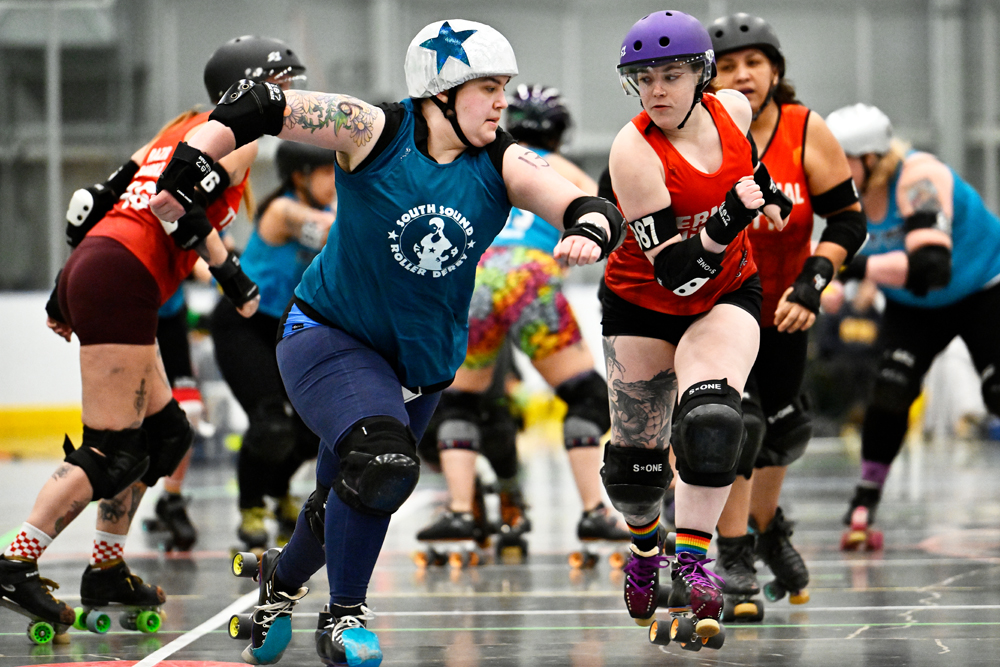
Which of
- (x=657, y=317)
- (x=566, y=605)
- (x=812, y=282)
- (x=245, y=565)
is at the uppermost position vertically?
(x=812, y=282)

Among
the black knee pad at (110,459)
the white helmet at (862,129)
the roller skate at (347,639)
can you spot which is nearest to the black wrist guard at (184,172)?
the roller skate at (347,639)

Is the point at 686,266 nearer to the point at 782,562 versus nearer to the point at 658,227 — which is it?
the point at 658,227

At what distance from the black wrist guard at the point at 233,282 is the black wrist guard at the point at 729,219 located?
1490 mm

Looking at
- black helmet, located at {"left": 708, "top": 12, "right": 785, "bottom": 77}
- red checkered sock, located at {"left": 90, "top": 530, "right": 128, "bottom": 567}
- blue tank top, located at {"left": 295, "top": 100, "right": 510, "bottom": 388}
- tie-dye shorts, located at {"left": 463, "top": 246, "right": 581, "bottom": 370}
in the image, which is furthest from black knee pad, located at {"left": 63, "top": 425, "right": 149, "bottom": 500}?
black helmet, located at {"left": 708, "top": 12, "right": 785, "bottom": 77}

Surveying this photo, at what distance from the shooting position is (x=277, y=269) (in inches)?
202

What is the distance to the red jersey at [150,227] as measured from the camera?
3.56m

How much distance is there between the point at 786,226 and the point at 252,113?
1.81 metres

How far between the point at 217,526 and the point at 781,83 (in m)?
3.62

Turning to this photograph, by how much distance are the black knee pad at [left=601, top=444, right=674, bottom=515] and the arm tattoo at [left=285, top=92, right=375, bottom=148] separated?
124 cm

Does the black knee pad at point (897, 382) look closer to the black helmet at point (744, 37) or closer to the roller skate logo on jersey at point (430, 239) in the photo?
the black helmet at point (744, 37)

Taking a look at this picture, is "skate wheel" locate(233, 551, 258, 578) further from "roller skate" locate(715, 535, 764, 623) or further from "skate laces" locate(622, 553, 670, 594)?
"roller skate" locate(715, 535, 764, 623)

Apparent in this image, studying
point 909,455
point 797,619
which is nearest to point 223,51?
point 797,619

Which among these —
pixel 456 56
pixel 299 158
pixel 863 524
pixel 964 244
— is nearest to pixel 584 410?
pixel 863 524

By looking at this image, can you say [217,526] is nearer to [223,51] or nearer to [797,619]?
[223,51]
